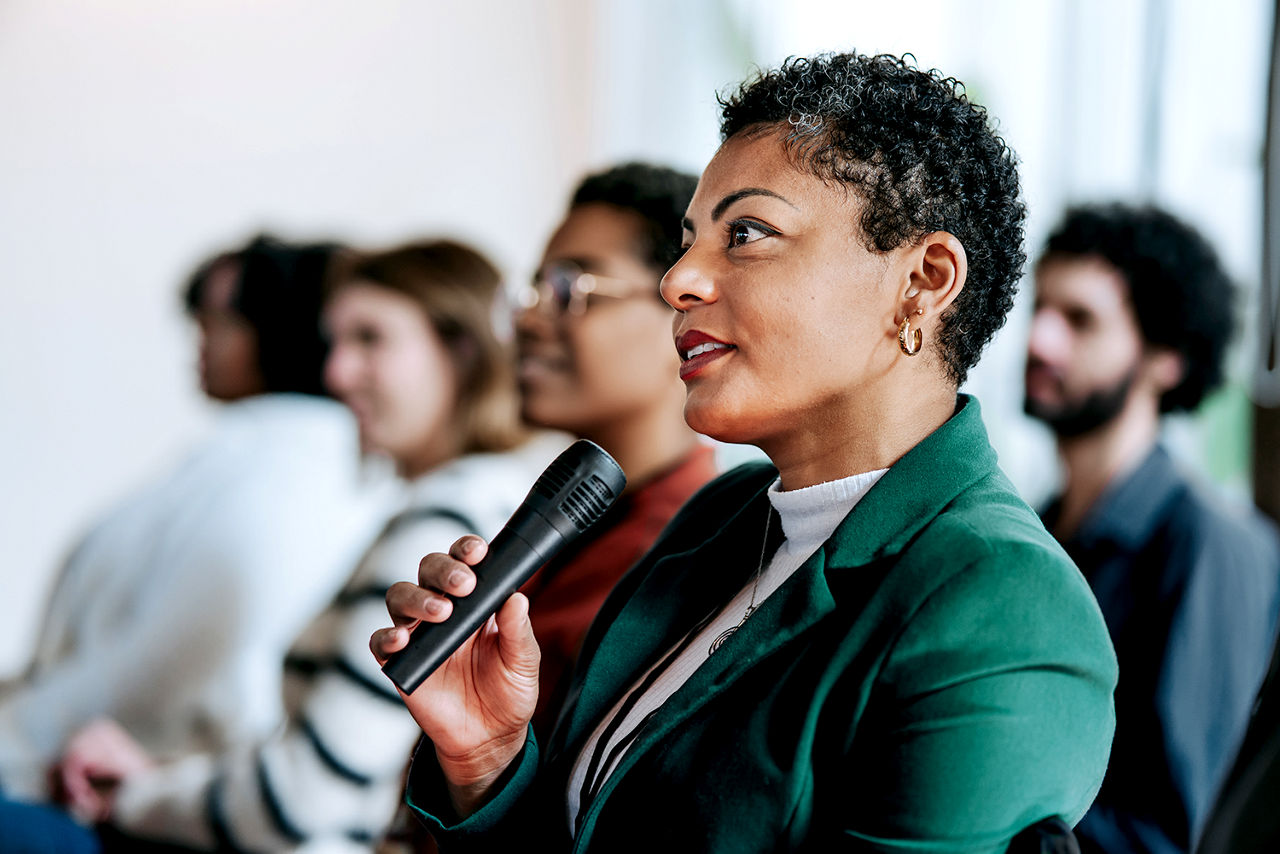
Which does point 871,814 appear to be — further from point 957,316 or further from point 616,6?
point 616,6

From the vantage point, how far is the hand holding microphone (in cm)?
98

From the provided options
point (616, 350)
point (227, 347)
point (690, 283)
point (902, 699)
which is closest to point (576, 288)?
point (616, 350)

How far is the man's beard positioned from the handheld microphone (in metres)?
1.83

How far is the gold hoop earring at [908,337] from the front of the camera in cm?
103

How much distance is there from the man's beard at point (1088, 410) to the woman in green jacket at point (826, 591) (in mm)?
1563

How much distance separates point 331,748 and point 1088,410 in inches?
68.7

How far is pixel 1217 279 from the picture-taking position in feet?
8.97

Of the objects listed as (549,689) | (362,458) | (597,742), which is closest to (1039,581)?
(597,742)

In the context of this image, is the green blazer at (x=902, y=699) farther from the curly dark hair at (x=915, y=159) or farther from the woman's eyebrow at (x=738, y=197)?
the woman's eyebrow at (x=738, y=197)

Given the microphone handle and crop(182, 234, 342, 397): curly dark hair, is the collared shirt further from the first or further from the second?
crop(182, 234, 342, 397): curly dark hair

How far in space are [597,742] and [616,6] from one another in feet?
14.0

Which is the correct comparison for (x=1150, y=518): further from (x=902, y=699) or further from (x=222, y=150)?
(x=222, y=150)

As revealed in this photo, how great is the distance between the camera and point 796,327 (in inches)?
40.3

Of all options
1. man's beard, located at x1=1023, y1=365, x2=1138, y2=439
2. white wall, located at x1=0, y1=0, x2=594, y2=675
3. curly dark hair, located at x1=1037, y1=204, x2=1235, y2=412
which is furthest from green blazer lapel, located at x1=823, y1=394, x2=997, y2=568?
white wall, located at x1=0, y1=0, x2=594, y2=675
